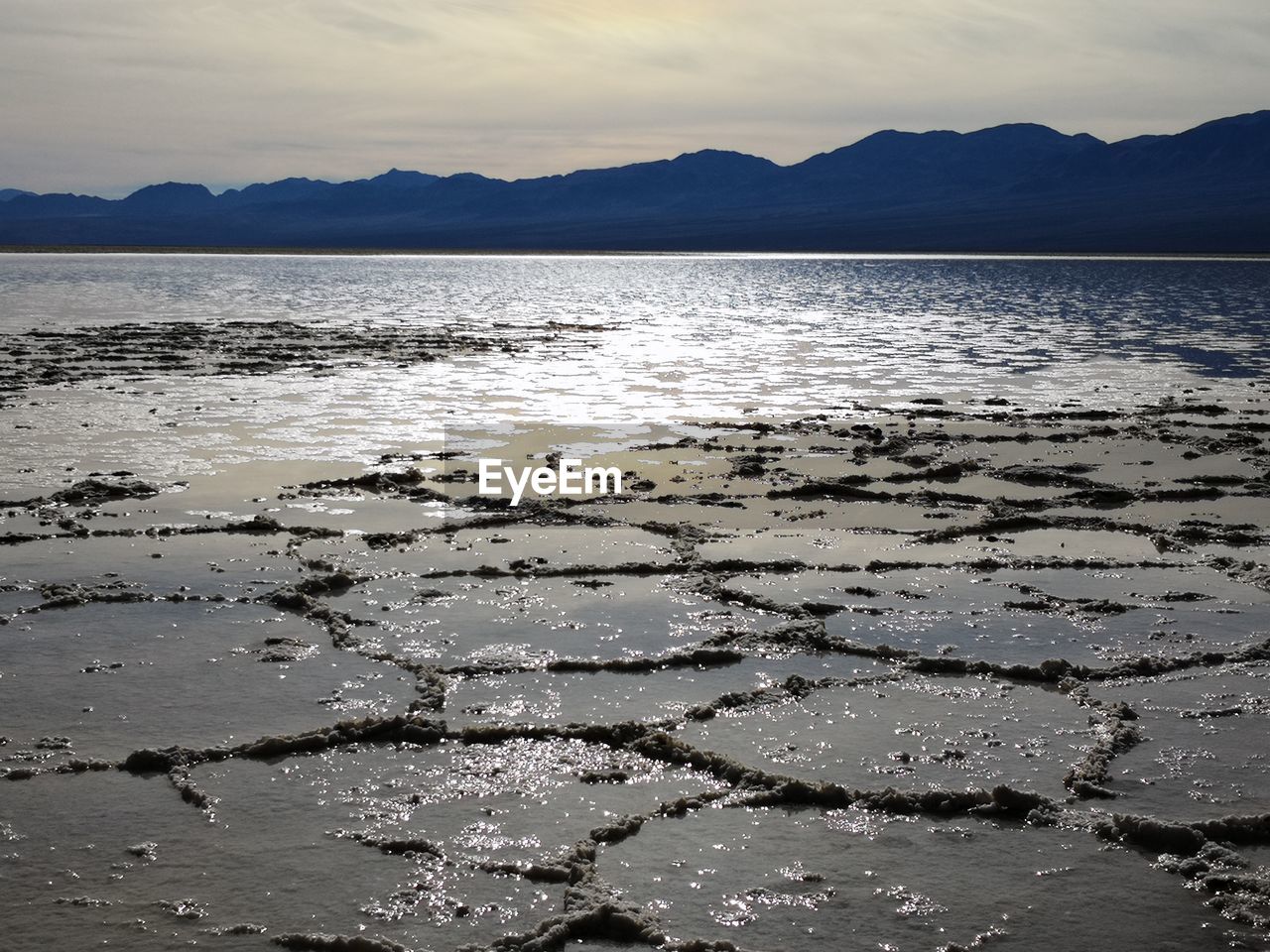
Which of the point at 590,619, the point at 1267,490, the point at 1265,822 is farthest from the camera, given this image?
the point at 1267,490

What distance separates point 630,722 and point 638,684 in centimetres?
49

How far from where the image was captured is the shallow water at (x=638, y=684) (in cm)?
372

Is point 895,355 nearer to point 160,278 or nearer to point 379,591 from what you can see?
point 379,591

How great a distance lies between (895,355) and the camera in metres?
21.2

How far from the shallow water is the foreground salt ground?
19mm

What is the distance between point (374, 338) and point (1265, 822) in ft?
69.7

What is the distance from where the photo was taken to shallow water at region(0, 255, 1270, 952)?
372 cm

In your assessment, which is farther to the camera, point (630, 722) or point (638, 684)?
point (638, 684)

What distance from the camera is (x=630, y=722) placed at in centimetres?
499

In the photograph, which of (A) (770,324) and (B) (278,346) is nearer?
(B) (278,346)

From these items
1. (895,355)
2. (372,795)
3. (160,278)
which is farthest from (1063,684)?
(160,278)

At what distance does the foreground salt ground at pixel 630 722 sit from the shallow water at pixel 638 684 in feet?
0.06

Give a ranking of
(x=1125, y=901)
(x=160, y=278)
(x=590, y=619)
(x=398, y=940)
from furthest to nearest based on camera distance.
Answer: (x=160, y=278) < (x=590, y=619) < (x=1125, y=901) < (x=398, y=940)

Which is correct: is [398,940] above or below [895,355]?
below
